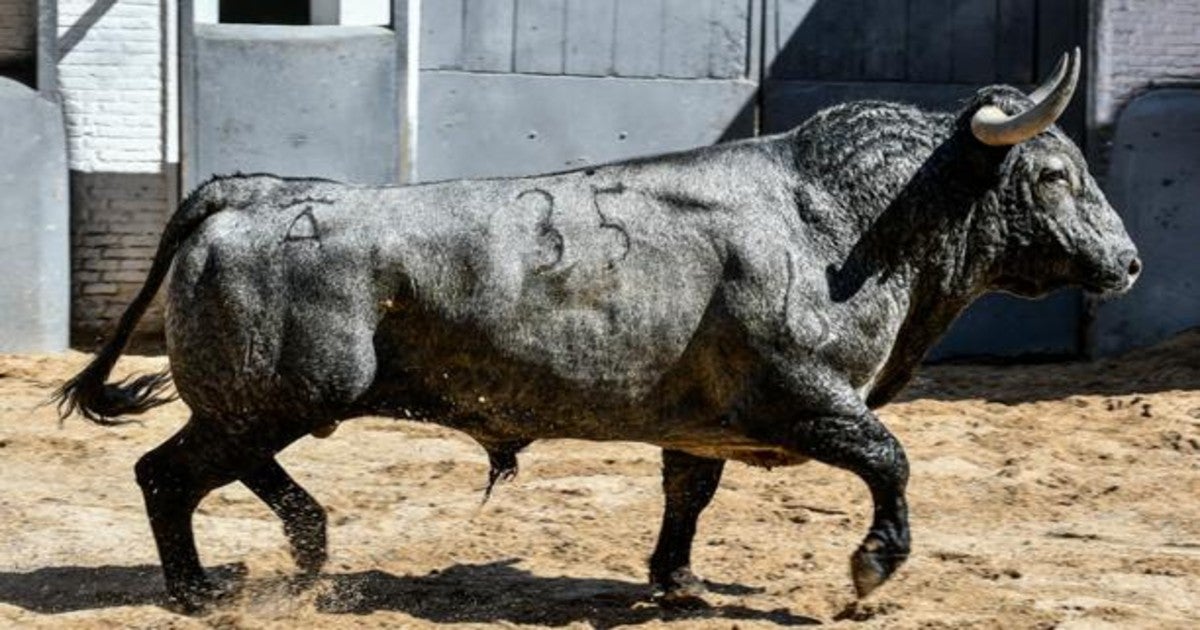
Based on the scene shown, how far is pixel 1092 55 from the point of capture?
40.6ft

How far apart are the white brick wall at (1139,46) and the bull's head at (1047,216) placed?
486 cm

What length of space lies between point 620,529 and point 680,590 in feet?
3.84

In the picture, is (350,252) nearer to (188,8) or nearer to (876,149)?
(876,149)

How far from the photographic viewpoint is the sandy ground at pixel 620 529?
747 centimetres

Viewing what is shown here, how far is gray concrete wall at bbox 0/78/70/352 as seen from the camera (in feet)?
39.3

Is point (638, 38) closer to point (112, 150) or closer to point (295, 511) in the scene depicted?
point (112, 150)

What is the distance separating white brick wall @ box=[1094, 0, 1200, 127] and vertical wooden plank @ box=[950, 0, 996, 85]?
2.30ft

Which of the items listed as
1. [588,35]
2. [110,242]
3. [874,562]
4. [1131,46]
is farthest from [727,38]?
[874,562]

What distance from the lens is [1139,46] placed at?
12344mm

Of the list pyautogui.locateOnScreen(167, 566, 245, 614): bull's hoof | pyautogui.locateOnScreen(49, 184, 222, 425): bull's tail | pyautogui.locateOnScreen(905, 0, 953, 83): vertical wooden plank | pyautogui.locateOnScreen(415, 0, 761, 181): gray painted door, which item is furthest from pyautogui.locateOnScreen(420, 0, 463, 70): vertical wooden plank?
pyautogui.locateOnScreen(167, 566, 245, 614): bull's hoof

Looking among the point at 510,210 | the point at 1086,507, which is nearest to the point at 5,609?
the point at 510,210

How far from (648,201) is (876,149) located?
73 centimetres

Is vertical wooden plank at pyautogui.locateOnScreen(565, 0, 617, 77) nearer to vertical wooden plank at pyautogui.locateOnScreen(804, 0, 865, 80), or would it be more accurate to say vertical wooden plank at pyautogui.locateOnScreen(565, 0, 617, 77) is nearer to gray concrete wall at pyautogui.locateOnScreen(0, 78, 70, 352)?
vertical wooden plank at pyautogui.locateOnScreen(804, 0, 865, 80)

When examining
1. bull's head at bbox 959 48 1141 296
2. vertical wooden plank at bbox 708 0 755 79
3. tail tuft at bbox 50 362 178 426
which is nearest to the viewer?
bull's head at bbox 959 48 1141 296
